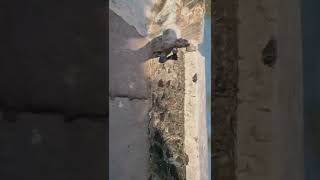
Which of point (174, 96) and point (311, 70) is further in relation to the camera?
point (174, 96)

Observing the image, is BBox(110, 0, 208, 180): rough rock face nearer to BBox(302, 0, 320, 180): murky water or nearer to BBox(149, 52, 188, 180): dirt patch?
BBox(149, 52, 188, 180): dirt patch

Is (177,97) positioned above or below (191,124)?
above

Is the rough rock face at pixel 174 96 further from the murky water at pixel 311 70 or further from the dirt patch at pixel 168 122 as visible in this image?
the murky water at pixel 311 70

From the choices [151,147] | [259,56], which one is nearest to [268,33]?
[259,56]

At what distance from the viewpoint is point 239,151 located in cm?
89
